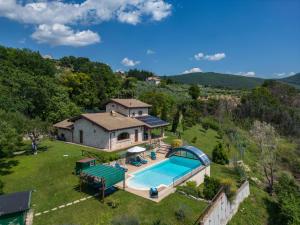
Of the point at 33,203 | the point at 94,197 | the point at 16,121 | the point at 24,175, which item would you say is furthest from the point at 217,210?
the point at 16,121

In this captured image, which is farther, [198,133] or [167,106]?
[167,106]

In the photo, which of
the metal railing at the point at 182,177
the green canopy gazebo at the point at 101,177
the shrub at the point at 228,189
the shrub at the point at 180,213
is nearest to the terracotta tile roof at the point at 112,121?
the green canopy gazebo at the point at 101,177

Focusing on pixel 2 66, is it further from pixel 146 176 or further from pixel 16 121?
pixel 146 176

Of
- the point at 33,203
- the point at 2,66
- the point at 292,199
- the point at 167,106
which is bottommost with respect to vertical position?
the point at 292,199

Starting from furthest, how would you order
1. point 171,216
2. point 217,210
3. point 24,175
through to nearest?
point 24,175 → point 217,210 → point 171,216

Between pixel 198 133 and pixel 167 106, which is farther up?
pixel 167 106

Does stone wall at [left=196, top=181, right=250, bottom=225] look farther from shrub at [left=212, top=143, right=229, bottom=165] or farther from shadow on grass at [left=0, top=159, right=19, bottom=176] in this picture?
shadow on grass at [left=0, top=159, right=19, bottom=176]

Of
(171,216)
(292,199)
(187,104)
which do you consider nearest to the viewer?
(171,216)
